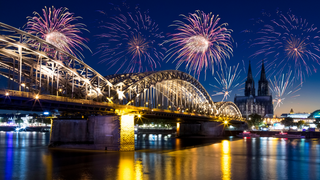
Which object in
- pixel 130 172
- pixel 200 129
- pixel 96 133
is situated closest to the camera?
pixel 130 172

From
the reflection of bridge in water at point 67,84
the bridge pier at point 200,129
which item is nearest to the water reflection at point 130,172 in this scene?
the reflection of bridge in water at point 67,84

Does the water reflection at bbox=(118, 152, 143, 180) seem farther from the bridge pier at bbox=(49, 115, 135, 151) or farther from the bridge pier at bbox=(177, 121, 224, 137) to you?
the bridge pier at bbox=(177, 121, 224, 137)

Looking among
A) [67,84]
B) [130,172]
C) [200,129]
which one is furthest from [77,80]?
[200,129]

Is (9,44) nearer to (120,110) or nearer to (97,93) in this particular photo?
(97,93)

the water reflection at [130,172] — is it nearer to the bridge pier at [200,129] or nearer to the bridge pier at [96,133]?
the bridge pier at [96,133]

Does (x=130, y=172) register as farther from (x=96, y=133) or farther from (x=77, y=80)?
(x=77, y=80)

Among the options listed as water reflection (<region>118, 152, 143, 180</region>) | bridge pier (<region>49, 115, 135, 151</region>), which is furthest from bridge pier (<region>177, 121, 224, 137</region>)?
water reflection (<region>118, 152, 143, 180</region>)
